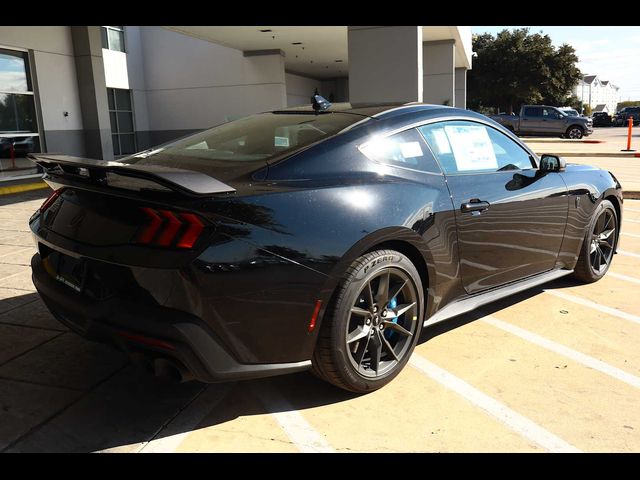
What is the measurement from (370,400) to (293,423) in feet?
1.53

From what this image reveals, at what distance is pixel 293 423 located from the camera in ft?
9.02

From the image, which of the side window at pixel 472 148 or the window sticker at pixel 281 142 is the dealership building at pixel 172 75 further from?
the window sticker at pixel 281 142

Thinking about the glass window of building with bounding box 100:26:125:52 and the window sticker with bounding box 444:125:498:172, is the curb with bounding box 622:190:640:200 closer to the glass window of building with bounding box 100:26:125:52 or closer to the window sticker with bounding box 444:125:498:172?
the window sticker with bounding box 444:125:498:172

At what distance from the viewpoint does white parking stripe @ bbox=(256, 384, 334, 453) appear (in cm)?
254

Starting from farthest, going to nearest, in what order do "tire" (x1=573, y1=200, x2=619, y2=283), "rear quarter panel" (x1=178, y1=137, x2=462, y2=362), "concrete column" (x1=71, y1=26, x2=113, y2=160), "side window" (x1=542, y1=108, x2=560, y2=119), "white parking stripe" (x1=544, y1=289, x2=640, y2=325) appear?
"side window" (x1=542, y1=108, x2=560, y2=119) → "concrete column" (x1=71, y1=26, x2=113, y2=160) → "tire" (x1=573, y1=200, x2=619, y2=283) → "white parking stripe" (x1=544, y1=289, x2=640, y2=325) → "rear quarter panel" (x1=178, y1=137, x2=462, y2=362)

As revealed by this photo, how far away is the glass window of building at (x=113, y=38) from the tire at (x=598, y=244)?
65.4 feet

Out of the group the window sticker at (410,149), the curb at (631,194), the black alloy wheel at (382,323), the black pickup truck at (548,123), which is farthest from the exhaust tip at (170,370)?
the black pickup truck at (548,123)

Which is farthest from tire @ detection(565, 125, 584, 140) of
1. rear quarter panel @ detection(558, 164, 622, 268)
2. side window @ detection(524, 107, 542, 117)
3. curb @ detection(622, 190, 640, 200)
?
rear quarter panel @ detection(558, 164, 622, 268)

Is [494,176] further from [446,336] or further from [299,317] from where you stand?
[299,317]

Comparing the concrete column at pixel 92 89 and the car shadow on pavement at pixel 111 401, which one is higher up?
the concrete column at pixel 92 89

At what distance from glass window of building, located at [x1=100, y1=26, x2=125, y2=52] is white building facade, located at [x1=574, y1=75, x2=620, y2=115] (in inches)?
4438

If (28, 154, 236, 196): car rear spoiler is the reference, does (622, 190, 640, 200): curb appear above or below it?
below

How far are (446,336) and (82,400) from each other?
232 centimetres

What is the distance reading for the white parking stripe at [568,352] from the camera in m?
3.24
